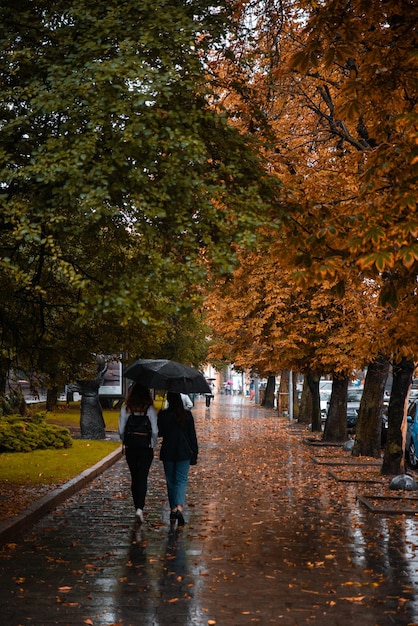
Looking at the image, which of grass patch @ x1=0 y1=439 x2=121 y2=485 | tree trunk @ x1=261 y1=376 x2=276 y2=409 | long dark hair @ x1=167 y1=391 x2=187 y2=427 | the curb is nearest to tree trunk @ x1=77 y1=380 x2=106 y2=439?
grass patch @ x1=0 y1=439 x2=121 y2=485

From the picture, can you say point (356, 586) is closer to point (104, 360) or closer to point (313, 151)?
point (313, 151)

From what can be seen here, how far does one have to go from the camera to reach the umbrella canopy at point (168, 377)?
42.2 ft

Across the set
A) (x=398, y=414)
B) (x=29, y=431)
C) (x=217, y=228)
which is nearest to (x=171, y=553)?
(x=217, y=228)

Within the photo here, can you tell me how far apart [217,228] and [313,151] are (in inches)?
411

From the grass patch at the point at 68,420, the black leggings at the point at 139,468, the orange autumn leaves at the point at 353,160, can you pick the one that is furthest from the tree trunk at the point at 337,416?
the black leggings at the point at 139,468

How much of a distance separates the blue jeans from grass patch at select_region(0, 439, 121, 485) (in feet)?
14.8

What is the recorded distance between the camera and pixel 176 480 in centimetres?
1237

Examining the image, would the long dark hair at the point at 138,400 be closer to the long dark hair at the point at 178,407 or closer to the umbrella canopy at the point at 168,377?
the umbrella canopy at the point at 168,377

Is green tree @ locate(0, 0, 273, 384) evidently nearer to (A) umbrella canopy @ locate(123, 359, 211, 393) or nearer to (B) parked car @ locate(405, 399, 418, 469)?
(A) umbrella canopy @ locate(123, 359, 211, 393)

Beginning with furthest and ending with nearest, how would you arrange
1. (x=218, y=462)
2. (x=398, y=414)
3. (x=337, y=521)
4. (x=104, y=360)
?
(x=104, y=360) → (x=218, y=462) → (x=398, y=414) → (x=337, y=521)

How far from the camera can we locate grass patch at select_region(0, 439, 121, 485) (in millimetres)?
17078

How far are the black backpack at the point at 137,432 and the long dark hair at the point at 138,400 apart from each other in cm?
9

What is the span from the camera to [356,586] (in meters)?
8.48

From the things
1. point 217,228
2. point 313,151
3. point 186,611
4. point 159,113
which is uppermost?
point 313,151
